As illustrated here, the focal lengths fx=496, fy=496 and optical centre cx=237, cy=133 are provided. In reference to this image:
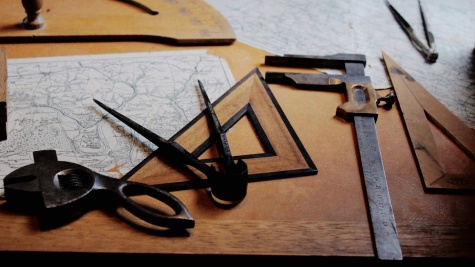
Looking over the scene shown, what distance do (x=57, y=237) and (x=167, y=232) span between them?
0.20 m

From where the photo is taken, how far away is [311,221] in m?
1.00

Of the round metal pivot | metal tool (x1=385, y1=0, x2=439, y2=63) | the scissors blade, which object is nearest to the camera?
the scissors blade

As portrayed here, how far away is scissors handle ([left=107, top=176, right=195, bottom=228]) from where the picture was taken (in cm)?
91

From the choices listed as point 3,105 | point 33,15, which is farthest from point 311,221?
point 33,15

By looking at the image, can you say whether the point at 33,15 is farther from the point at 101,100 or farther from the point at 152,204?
the point at 152,204

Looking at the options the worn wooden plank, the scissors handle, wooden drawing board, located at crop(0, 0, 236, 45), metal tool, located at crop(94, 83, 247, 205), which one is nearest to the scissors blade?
metal tool, located at crop(94, 83, 247, 205)

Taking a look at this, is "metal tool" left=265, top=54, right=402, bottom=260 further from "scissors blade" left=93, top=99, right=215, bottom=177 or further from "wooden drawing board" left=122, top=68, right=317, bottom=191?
"scissors blade" left=93, top=99, right=215, bottom=177

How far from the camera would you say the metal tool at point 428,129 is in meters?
1.13

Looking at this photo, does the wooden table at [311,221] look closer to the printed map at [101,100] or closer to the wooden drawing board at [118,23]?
the printed map at [101,100]

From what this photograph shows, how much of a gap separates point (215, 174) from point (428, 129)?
0.62 metres

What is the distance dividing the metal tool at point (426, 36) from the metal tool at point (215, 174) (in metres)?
0.96

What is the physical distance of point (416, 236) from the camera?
3.25ft

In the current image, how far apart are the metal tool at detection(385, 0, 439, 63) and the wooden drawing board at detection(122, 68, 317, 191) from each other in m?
0.64

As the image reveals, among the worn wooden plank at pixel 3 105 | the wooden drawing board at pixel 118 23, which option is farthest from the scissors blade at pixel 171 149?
the wooden drawing board at pixel 118 23
